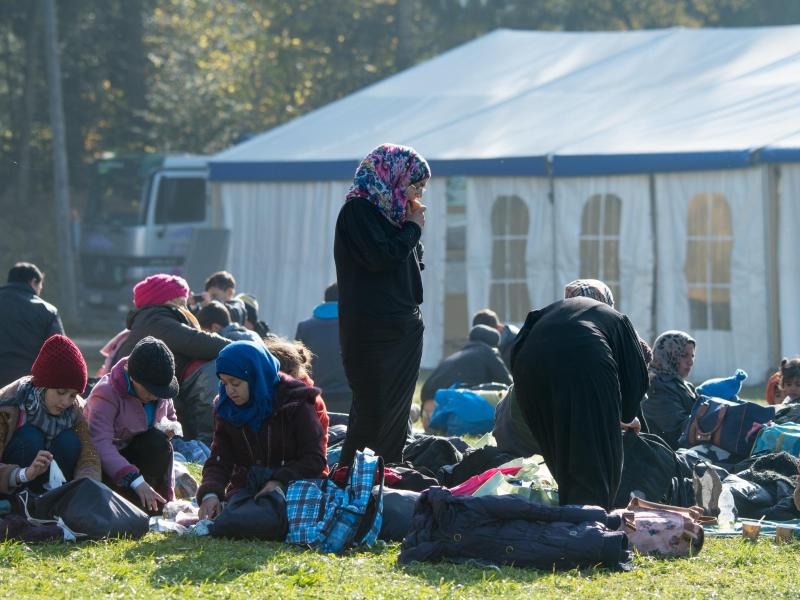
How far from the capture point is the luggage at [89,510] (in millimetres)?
5859

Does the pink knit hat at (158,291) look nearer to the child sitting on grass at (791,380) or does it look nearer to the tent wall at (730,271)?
the child sitting on grass at (791,380)

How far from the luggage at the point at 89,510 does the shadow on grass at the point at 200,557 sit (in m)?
0.13

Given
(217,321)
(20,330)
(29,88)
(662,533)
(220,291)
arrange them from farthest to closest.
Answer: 1. (29,88)
2. (220,291)
3. (217,321)
4. (20,330)
5. (662,533)

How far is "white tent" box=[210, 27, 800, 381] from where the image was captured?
14141mm

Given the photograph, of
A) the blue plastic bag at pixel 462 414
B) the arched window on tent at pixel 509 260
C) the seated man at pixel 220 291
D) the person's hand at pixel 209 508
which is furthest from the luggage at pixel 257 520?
the arched window on tent at pixel 509 260

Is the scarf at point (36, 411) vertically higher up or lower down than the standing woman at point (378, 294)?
lower down

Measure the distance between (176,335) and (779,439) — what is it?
3691 millimetres

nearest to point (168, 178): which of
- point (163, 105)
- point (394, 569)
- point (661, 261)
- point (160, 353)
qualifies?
point (163, 105)

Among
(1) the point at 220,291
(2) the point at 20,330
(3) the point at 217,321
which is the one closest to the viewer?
(2) the point at 20,330

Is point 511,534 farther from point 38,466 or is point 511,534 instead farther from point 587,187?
point 587,187

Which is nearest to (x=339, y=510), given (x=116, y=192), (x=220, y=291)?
(x=220, y=291)

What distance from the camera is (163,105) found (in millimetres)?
30078

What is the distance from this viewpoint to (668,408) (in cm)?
787

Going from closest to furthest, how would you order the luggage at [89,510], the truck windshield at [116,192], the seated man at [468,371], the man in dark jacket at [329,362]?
the luggage at [89,510] → the man in dark jacket at [329,362] → the seated man at [468,371] → the truck windshield at [116,192]
